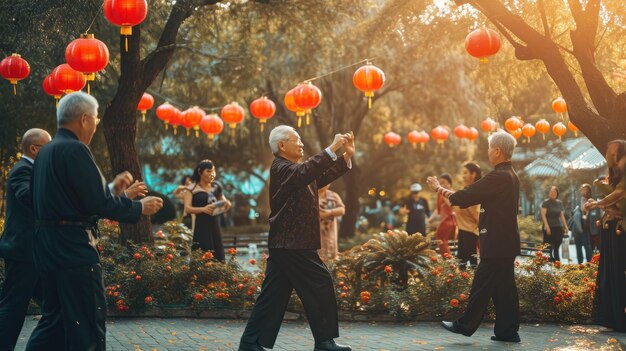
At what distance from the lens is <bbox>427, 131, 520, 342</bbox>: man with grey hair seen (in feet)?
27.8

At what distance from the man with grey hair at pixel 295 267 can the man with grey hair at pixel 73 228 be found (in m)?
2.18

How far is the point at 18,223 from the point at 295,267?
2287mm

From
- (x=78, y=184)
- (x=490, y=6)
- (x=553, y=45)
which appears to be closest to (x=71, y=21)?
(x=490, y=6)

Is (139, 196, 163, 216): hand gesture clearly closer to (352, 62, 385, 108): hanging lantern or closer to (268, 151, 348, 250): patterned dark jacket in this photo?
(268, 151, 348, 250): patterned dark jacket

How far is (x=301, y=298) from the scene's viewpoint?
7512 millimetres

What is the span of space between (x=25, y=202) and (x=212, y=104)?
20.2m

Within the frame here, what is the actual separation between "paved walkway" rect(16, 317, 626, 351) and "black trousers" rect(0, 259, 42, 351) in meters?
1.54

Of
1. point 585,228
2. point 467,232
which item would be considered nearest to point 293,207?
point 467,232

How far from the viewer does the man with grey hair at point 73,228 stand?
5.32 m

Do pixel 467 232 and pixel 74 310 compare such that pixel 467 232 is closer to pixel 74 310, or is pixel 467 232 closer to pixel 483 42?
pixel 483 42

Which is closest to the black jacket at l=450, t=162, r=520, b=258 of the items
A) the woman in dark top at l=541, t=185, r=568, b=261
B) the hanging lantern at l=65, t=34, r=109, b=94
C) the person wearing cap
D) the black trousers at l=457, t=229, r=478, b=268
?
the black trousers at l=457, t=229, r=478, b=268

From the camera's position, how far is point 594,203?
344 inches

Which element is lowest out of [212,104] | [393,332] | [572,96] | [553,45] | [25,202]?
[393,332]

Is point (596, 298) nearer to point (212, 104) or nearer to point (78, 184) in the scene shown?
point (78, 184)
